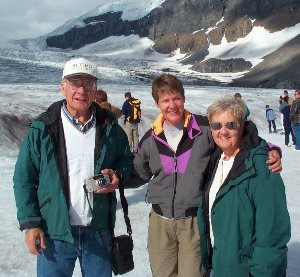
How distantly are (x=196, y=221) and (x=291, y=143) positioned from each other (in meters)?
13.0

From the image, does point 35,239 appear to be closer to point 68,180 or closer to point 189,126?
point 68,180

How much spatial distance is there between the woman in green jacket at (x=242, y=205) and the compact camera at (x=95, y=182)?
609 mm

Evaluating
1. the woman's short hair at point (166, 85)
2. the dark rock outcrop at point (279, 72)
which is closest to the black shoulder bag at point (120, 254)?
the woman's short hair at point (166, 85)

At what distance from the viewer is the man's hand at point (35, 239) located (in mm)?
2627

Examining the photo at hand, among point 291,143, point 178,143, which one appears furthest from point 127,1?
point 178,143

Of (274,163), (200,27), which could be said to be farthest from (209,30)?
(274,163)

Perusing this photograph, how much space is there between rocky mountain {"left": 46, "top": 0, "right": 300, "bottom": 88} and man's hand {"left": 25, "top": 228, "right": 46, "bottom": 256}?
68150mm

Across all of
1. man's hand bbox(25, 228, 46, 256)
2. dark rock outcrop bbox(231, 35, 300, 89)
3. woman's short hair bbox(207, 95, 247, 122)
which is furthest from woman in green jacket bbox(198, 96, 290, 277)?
dark rock outcrop bbox(231, 35, 300, 89)

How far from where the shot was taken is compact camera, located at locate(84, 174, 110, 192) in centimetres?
267

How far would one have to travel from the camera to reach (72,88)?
2740 mm

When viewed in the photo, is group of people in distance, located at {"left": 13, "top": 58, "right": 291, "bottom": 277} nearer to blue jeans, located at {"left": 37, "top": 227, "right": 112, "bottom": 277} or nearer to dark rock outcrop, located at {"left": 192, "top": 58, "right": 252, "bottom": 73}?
blue jeans, located at {"left": 37, "top": 227, "right": 112, "bottom": 277}

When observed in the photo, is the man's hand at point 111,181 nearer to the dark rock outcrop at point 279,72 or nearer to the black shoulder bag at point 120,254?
the black shoulder bag at point 120,254

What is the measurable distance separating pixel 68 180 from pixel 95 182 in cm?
18

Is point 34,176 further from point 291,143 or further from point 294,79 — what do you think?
point 294,79
